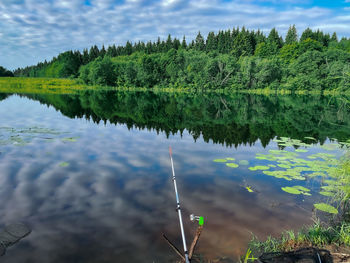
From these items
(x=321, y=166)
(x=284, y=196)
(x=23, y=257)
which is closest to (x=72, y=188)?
(x=23, y=257)

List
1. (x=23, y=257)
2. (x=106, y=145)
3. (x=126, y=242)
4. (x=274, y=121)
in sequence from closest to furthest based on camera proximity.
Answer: (x=23, y=257)
(x=126, y=242)
(x=106, y=145)
(x=274, y=121)

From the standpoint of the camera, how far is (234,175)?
10117 millimetres

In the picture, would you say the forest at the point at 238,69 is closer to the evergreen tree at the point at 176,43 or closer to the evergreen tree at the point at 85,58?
the evergreen tree at the point at 176,43

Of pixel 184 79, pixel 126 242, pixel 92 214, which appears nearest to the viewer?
pixel 126 242

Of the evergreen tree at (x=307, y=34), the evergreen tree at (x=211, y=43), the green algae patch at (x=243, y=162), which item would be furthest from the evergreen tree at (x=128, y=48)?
the green algae patch at (x=243, y=162)

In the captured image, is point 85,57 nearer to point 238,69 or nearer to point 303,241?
point 238,69

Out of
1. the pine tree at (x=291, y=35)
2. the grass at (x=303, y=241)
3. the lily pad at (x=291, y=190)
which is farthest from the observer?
the pine tree at (x=291, y=35)

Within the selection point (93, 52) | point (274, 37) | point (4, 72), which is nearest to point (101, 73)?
point (93, 52)

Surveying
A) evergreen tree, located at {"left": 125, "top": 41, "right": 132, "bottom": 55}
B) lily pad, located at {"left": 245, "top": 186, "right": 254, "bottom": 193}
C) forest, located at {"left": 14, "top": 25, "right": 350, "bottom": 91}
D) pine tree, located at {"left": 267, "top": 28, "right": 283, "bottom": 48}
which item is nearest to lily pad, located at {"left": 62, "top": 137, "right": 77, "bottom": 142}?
lily pad, located at {"left": 245, "top": 186, "right": 254, "bottom": 193}

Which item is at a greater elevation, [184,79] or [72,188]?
[184,79]

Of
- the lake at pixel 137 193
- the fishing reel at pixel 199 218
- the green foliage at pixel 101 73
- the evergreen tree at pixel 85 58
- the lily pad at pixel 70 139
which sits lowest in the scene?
the lake at pixel 137 193

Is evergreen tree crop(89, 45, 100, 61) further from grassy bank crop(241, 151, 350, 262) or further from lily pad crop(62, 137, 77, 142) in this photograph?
grassy bank crop(241, 151, 350, 262)

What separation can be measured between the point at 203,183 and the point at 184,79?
70645 millimetres

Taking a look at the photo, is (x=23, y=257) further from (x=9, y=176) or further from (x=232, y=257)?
(x=9, y=176)
